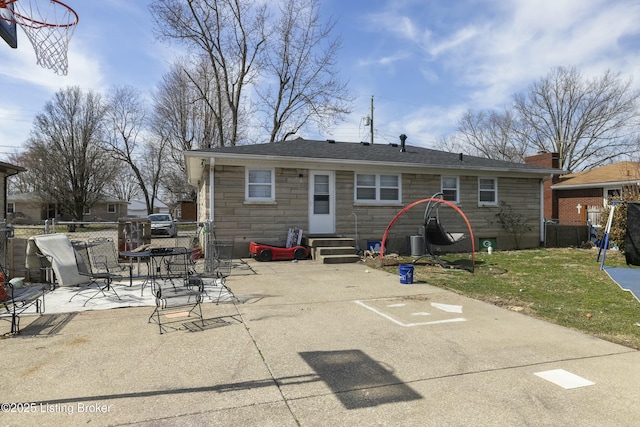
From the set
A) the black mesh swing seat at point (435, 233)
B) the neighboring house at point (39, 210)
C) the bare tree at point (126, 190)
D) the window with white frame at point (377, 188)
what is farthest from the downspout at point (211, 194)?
the bare tree at point (126, 190)

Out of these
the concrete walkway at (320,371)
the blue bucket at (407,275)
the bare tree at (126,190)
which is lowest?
the concrete walkway at (320,371)

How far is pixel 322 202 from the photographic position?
13180 millimetres

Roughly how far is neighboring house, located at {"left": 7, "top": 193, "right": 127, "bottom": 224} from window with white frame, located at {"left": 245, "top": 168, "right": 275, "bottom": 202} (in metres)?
28.7

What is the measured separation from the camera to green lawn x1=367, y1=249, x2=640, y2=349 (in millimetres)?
5398

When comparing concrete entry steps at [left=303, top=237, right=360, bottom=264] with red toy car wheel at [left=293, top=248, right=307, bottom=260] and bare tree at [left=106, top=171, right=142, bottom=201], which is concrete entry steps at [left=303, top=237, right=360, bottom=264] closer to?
red toy car wheel at [left=293, top=248, right=307, bottom=260]

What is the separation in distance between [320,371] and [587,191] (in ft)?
82.7

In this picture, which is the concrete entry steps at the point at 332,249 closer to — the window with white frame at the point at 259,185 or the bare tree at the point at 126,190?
the window with white frame at the point at 259,185

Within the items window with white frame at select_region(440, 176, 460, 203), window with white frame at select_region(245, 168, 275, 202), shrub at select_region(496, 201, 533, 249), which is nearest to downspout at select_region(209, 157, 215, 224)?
window with white frame at select_region(245, 168, 275, 202)

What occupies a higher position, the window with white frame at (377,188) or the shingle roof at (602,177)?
the shingle roof at (602,177)

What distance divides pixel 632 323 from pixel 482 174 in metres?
10.4

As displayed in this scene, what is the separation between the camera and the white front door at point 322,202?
13027mm

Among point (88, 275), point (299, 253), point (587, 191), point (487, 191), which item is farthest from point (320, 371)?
point (587, 191)

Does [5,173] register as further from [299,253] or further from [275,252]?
[299,253]

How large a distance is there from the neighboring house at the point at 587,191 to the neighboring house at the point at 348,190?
7.55 m
